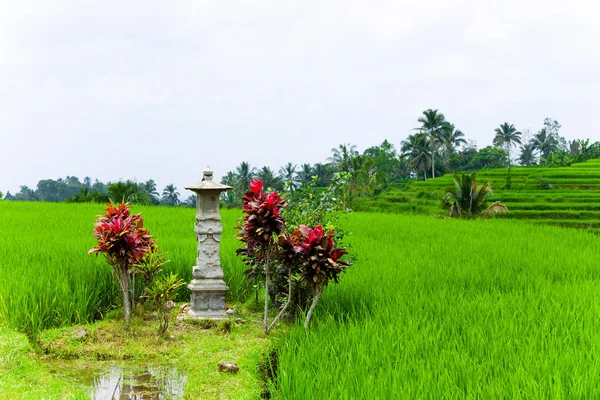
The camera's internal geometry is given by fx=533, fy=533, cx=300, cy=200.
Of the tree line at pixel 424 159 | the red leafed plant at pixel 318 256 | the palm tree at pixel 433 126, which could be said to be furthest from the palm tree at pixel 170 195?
the red leafed plant at pixel 318 256

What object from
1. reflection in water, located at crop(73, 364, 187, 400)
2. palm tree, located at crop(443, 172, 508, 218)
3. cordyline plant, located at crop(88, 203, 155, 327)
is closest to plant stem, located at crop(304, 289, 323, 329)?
reflection in water, located at crop(73, 364, 187, 400)

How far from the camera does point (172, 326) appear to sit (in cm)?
536

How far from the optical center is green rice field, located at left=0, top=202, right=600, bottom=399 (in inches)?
124

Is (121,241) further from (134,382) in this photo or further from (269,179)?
(269,179)

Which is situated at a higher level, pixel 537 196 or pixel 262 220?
pixel 262 220

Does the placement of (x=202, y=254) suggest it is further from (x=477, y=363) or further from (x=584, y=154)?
(x=584, y=154)

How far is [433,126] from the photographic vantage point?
4722cm

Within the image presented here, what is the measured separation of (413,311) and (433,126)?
4451cm

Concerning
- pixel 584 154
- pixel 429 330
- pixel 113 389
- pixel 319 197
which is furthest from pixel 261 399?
pixel 584 154

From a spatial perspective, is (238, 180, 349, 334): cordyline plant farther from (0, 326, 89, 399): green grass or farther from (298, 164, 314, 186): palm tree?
(298, 164, 314, 186): palm tree

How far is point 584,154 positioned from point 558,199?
2084cm

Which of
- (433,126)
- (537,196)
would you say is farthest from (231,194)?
(537,196)

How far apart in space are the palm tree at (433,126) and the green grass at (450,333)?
132 ft

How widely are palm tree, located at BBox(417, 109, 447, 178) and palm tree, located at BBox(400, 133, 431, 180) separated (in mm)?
612
